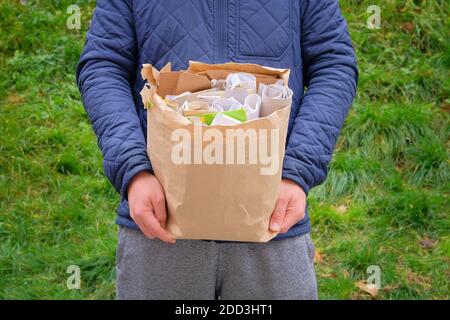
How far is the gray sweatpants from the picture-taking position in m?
1.93

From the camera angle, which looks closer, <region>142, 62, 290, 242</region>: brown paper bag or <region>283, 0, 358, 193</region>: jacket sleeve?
<region>142, 62, 290, 242</region>: brown paper bag

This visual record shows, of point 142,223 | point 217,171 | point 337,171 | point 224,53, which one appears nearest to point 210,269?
point 142,223

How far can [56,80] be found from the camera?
17.3 feet

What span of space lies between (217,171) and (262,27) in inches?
20.2

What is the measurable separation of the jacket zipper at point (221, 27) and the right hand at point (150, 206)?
0.39 meters

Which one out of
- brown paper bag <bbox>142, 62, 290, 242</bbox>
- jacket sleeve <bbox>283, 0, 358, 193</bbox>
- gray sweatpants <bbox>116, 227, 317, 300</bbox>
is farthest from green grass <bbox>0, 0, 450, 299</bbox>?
brown paper bag <bbox>142, 62, 290, 242</bbox>

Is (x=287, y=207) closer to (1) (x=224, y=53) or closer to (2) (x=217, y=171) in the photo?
(2) (x=217, y=171)

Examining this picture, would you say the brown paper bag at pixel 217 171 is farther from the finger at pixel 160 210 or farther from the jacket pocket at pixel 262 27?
the jacket pocket at pixel 262 27

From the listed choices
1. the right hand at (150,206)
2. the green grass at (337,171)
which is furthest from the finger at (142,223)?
the green grass at (337,171)

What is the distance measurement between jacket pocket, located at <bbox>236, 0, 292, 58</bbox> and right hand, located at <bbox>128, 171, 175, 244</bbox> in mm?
438

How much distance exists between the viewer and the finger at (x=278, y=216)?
66.7 inches

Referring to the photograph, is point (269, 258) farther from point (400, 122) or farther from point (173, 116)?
point (400, 122)

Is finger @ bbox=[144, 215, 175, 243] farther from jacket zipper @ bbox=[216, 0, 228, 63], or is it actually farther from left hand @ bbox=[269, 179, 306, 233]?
jacket zipper @ bbox=[216, 0, 228, 63]
